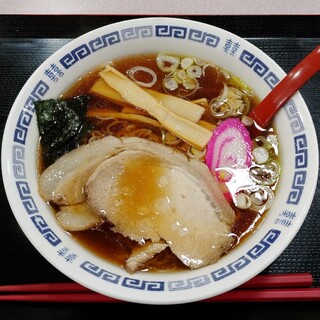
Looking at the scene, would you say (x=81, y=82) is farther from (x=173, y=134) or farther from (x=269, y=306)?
(x=269, y=306)

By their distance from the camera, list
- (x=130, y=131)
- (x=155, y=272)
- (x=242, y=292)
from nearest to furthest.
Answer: (x=155, y=272) < (x=242, y=292) < (x=130, y=131)

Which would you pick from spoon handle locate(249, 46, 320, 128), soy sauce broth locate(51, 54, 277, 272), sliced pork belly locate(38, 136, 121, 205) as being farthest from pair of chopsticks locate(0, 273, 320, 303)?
spoon handle locate(249, 46, 320, 128)

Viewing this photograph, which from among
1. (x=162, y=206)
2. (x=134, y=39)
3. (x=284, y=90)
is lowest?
(x=162, y=206)

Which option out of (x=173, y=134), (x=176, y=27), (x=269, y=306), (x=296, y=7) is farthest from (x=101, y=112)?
(x=296, y=7)

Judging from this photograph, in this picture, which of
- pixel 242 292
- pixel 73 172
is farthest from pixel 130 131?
pixel 242 292

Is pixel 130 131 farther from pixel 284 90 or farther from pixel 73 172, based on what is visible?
pixel 284 90

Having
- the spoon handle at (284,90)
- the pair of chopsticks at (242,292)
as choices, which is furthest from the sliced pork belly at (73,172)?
the spoon handle at (284,90)

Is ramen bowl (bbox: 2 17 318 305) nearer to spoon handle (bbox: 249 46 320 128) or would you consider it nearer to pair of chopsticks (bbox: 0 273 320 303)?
spoon handle (bbox: 249 46 320 128)
